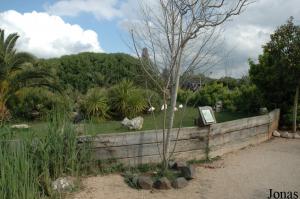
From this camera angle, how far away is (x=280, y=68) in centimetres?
1105

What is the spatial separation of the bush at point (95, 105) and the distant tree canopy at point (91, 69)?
568 cm

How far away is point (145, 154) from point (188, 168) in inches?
33.2

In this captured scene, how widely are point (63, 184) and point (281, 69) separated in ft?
23.7

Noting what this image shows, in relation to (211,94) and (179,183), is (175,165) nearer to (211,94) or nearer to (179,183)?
(179,183)

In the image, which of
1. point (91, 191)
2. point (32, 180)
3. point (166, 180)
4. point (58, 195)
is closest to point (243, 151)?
point (166, 180)

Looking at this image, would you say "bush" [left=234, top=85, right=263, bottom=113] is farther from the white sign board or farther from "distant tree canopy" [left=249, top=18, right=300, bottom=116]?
the white sign board

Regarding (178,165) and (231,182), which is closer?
(231,182)

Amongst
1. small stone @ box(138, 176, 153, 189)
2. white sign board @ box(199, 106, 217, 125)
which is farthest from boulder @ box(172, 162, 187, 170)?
white sign board @ box(199, 106, 217, 125)

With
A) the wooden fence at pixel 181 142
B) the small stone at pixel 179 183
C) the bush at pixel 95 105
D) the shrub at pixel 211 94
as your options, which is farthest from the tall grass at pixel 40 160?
the shrub at pixel 211 94

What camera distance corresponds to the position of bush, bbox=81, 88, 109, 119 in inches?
498

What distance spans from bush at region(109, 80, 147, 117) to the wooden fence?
14.4ft

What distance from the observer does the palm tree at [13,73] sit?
12562 millimetres

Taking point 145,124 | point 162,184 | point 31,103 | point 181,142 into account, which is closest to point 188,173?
point 162,184

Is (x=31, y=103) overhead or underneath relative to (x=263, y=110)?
overhead
